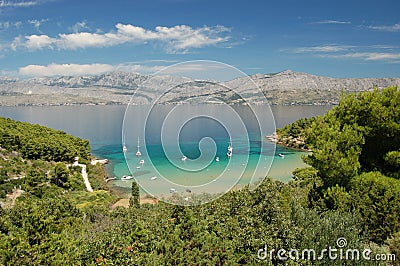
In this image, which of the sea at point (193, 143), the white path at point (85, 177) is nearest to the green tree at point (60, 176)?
the white path at point (85, 177)

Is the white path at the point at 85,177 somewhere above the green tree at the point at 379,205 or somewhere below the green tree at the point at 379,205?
below

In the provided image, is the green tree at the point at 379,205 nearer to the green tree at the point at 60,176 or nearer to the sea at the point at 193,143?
the sea at the point at 193,143

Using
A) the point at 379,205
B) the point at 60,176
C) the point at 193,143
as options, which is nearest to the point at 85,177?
the point at 60,176

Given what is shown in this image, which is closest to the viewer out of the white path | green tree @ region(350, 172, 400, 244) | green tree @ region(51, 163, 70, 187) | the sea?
the sea

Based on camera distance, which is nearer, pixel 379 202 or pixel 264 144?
pixel 264 144

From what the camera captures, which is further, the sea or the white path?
the white path

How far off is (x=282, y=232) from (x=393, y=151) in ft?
13.8

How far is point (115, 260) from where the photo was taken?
5934mm

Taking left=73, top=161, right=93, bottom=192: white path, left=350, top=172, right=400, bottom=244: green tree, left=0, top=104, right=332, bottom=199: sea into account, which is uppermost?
left=0, top=104, right=332, bottom=199: sea

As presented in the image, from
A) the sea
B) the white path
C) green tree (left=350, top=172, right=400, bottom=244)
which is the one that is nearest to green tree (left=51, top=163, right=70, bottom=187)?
the white path

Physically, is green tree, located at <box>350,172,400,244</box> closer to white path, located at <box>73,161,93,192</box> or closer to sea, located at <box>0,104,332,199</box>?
sea, located at <box>0,104,332,199</box>

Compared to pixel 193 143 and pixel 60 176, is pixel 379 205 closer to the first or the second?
pixel 193 143

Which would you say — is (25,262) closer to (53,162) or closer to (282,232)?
(282,232)

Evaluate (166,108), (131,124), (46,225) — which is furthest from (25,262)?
(166,108)
